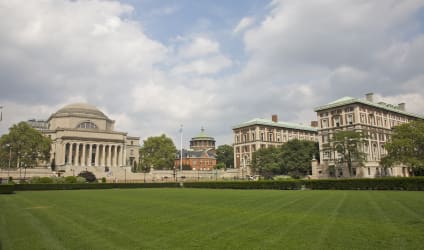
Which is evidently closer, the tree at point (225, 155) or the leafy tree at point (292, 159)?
the leafy tree at point (292, 159)

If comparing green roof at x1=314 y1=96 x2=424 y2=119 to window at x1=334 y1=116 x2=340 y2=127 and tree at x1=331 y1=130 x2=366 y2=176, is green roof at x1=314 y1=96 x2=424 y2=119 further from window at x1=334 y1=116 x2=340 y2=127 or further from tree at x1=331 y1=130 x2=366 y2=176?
tree at x1=331 y1=130 x2=366 y2=176

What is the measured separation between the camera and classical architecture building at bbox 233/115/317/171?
108688mm

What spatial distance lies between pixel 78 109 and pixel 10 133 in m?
34.5

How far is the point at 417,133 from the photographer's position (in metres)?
57.4

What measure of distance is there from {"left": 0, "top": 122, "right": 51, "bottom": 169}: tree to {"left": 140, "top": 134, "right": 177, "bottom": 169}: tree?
29.6 m

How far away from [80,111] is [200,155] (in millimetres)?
52679

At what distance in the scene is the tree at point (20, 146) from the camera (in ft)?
265

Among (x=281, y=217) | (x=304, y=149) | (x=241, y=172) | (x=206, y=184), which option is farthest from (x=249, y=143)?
(x=281, y=217)

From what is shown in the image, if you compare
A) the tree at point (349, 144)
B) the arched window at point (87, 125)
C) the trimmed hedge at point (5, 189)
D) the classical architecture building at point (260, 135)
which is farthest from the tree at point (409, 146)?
the arched window at point (87, 125)

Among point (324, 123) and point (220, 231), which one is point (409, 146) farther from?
point (220, 231)

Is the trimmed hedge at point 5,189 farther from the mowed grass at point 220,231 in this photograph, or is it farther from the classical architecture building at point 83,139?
the classical architecture building at point 83,139

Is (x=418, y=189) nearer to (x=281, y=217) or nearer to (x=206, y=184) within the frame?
(x=281, y=217)

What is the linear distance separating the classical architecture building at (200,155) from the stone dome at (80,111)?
38149 millimetres

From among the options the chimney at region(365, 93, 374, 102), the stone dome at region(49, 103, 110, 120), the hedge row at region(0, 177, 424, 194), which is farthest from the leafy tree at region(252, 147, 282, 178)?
the stone dome at region(49, 103, 110, 120)
